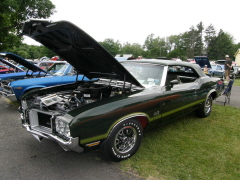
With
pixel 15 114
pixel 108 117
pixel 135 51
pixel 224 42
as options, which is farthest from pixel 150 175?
pixel 135 51

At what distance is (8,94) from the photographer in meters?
5.35

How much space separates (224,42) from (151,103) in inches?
2962

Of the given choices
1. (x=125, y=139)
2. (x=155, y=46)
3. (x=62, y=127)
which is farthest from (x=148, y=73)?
(x=155, y=46)

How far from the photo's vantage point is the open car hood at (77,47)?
2461 millimetres

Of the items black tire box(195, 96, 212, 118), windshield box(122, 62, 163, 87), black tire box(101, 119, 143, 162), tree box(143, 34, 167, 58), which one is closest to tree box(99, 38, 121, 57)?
tree box(143, 34, 167, 58)

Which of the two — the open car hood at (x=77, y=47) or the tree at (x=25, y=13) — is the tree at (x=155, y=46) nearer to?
the tree at (x=25, y=13)

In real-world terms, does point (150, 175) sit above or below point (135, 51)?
below

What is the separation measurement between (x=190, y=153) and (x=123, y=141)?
1218mm

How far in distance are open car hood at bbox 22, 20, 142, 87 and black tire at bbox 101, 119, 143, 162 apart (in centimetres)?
83

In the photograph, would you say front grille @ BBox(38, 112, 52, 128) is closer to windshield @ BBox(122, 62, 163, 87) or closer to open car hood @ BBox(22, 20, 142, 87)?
open car hood @ BBox(22, 20, 142, 87)

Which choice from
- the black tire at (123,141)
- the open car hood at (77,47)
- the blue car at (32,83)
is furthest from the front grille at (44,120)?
the blue car at (32,83)

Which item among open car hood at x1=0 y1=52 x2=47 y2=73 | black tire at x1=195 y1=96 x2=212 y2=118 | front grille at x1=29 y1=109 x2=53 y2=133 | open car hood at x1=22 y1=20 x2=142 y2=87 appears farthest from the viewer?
open car hood at x1=0 y1=52 x2=47 y2=73

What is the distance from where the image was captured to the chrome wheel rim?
108 inches

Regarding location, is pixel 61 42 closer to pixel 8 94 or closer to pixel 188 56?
pixel 8 94
